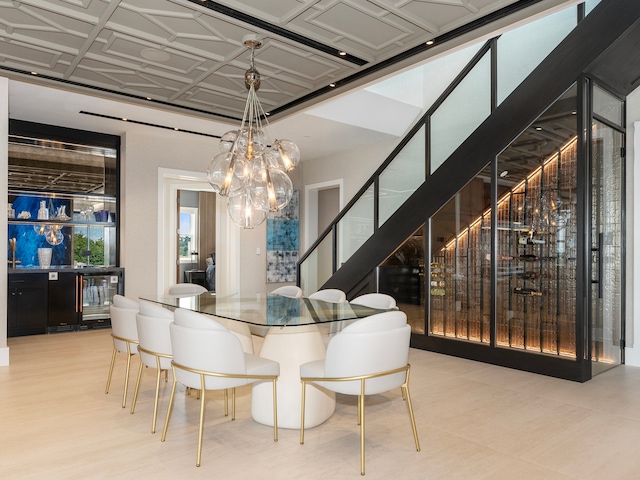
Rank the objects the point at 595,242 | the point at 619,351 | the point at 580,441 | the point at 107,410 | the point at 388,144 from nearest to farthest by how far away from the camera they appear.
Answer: the point at 580,441 → the point at 107,410 → the point at 595,242 → the point at 619,351 → the point at 388,144

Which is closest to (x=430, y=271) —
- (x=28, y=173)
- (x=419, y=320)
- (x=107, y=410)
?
(x=419, y=320)

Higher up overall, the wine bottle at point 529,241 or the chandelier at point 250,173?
the chandelier at point 250,173

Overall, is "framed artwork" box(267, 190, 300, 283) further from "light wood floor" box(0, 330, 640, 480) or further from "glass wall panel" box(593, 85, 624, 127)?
"glass wall panel" box(593, 85, 624, 127)

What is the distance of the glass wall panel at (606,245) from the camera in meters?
4.81

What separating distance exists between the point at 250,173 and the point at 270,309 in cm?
116

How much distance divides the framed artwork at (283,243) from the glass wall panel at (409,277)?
340 centimetres

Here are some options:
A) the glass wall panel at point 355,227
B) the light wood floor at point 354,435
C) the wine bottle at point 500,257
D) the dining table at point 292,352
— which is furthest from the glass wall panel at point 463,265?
the dining table at point 292,352

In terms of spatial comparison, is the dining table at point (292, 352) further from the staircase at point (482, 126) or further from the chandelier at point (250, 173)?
the staircase at point (482, 126)

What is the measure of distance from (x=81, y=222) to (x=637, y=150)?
777 centimetres

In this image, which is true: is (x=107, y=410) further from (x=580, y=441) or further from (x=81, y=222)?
(x=81, y=222)

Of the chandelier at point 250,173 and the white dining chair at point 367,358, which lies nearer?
the white dining chair at point 367,358

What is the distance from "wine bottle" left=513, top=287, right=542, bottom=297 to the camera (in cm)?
498

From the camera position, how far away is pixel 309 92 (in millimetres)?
5043

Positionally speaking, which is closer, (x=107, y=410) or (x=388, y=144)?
(x=107, y=410)
